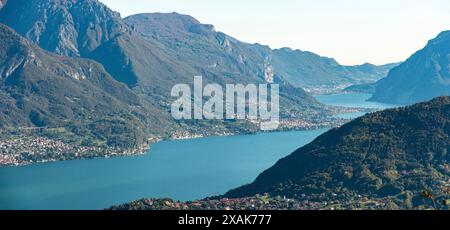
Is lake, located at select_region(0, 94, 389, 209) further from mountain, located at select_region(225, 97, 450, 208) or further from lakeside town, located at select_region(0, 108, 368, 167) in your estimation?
mountain, located at select_region(225, 97, 450, 208)

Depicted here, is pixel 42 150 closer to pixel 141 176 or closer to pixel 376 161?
pixel 141 176

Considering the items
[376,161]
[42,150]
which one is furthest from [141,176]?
[376,161]

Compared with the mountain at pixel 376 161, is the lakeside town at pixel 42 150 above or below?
below

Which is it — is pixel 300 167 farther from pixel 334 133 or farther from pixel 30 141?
pixel 30 141

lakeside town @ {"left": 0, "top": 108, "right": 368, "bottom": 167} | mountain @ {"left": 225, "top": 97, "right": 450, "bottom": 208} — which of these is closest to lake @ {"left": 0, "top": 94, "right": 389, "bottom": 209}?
lakeside town @ {"left": 0, "top": 108, "right": 368, "bottom": 167}

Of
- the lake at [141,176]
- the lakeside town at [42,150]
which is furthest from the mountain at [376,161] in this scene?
the lakeside town at [42,150]

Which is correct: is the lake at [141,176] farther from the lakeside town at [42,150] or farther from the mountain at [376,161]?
the mountain at [376,161]
